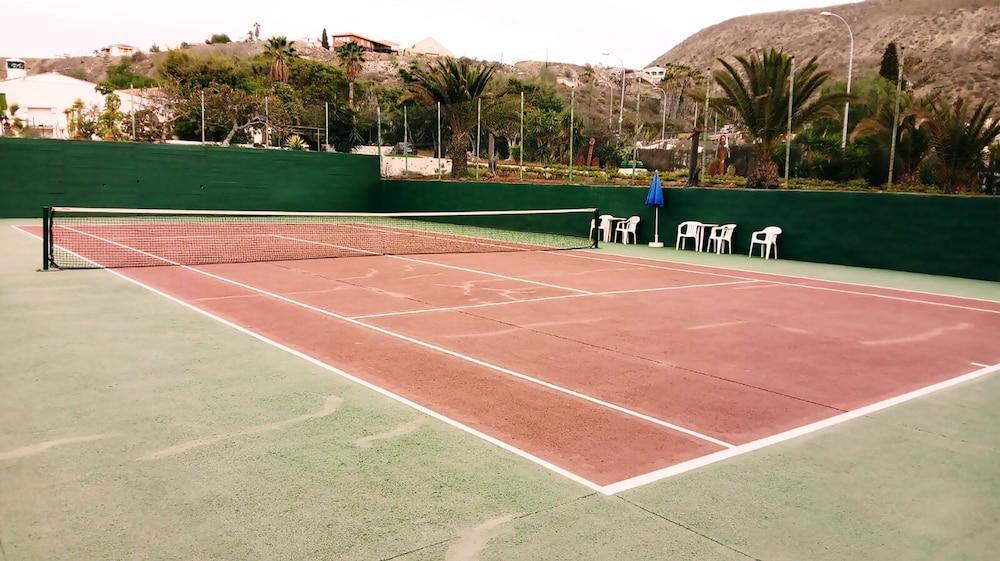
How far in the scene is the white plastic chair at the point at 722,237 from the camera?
18406 mm

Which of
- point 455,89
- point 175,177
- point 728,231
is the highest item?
point 455,89

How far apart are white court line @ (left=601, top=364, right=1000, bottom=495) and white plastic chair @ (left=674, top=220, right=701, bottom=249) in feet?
40.3

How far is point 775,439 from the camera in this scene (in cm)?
508

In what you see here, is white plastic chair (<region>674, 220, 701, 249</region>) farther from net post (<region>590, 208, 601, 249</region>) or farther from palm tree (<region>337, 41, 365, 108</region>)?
palm tree (<region>337, 41, 365, 108</region>)

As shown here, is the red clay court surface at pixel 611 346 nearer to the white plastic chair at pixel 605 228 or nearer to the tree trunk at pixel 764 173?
the white plastic chair at pixel 605 228

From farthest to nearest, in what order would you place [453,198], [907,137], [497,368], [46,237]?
[453,198], [907,137], [46,237], [497,368]

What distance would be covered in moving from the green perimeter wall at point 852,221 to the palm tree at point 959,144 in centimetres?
460

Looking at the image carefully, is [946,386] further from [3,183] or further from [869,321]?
[3,183]

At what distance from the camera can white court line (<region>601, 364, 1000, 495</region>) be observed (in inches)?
169

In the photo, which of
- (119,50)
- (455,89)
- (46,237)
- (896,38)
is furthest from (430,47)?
(46,237)

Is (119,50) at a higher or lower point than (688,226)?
higher

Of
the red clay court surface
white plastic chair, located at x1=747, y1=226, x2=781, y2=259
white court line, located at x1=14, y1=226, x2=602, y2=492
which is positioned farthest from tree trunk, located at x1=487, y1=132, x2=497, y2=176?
white court line, located at x1=14, y1=226, x2=602, y2=492

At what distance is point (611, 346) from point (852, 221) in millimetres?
10762

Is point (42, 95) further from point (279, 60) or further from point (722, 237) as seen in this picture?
point (722, 237)
